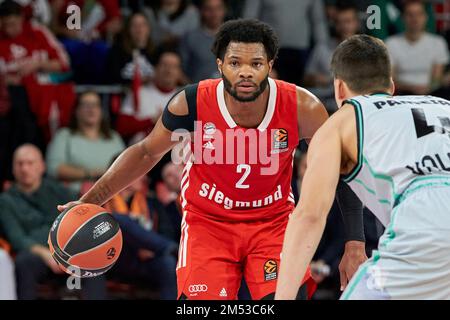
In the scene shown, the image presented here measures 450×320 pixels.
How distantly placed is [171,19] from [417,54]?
286cm

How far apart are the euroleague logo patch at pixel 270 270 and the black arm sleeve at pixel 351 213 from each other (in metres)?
0.43

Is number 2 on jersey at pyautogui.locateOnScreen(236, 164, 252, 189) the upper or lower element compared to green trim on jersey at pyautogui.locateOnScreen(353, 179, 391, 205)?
lower

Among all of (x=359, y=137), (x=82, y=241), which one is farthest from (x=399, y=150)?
(x=82, y=241)

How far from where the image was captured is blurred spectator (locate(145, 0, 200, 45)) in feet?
34.6

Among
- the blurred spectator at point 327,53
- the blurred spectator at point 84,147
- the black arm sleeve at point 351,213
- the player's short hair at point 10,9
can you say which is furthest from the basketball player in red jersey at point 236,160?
the blurred spectator at point 327,53

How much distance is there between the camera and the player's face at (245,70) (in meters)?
5.17

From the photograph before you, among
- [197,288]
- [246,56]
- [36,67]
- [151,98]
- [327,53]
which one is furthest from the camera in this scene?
[327,53]

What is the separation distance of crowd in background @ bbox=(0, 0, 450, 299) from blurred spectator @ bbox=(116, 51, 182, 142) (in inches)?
0.5

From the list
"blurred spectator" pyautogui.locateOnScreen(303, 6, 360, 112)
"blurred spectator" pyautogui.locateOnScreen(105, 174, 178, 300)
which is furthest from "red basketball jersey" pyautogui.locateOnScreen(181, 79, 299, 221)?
"blurred spectator" pyautogui.locateOnScreen(303, 6, 360, 112)

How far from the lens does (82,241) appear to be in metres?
5.25

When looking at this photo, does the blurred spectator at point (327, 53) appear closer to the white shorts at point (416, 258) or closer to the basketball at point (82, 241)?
the basketball at point (82, 241)

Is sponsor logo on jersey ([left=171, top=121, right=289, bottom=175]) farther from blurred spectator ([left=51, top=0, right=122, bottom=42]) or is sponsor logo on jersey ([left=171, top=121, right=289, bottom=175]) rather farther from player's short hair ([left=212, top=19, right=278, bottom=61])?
blurred spectator ([left=51, top=0, right=122, bottom=42])

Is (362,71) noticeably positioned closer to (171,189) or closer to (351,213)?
(351,213)

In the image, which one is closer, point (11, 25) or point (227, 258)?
point (227, 258)
